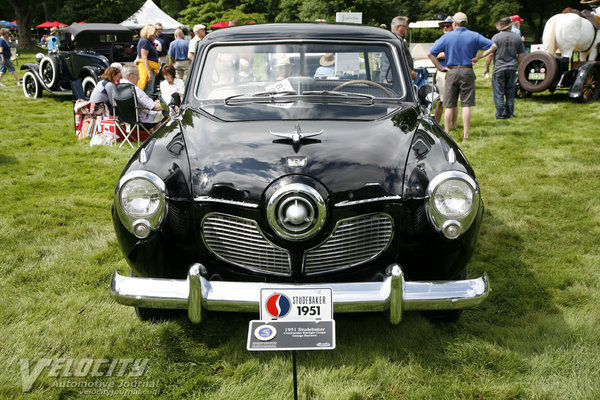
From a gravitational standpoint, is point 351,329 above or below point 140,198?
below

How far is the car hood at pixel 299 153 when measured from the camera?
9.09 ft

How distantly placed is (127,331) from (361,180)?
5.42 feet

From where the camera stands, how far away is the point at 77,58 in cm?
1292

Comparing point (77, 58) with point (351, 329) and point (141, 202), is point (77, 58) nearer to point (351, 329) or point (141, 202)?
point (141, 202)

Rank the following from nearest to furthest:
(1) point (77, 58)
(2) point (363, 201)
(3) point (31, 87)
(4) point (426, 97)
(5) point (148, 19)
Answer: (2) point (363, 201) → (4) point (426, 97) → (1) point (77, 58) → (3) point (31, 87) → (5) point (148, 19)

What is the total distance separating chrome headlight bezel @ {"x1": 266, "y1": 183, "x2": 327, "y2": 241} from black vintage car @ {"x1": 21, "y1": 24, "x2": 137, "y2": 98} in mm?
10727

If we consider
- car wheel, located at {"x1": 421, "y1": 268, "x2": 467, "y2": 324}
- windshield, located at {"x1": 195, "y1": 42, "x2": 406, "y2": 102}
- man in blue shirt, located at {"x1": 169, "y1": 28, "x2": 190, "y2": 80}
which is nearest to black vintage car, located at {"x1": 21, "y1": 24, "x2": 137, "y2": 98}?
man in blue shirt, located at {"x1": 169, "y1": 28, "x2": 190, "y2": 80}

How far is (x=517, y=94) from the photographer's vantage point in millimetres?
13438

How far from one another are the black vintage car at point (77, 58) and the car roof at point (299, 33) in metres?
8.94

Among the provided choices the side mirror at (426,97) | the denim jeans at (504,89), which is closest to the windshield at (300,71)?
the side mirror at (426,97)

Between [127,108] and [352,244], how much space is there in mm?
5908

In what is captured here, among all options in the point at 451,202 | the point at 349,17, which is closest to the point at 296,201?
the point at 451,202

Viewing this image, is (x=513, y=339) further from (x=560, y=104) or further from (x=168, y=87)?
(x=560, y=104)

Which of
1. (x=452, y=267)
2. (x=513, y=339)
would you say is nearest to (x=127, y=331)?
(x=452, y=267)
